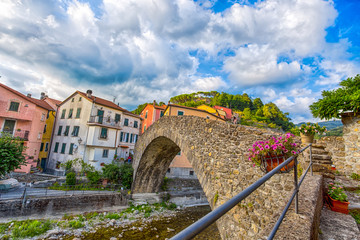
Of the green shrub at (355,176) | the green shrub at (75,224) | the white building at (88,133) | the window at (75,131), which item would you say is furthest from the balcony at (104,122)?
the green shrub at (355,176)

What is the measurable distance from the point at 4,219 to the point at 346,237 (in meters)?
13.3

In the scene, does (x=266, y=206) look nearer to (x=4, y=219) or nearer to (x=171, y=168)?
(x=4, y=219)

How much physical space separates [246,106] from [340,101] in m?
44.7

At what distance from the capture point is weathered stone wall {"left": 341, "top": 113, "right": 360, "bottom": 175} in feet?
20.8

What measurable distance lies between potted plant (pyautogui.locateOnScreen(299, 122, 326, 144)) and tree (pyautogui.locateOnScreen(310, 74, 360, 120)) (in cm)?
336

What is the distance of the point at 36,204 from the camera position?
9469mm

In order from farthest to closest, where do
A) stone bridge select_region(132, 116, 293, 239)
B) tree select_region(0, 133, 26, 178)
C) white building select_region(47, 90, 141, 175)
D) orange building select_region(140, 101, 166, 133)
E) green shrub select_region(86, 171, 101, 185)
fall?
orange building select_region(140, 101, 166, 133), white building select_region(47, 90, 141, 175), green shrub select_region(86, 171, 101, 185), tree select_region(0, 133, 26, 178), stone bridge select_region(132, 116, 293, 239)

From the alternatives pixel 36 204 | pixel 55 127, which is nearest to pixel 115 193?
pixel 36 204

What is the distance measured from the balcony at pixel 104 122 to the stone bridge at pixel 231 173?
10.7 metres

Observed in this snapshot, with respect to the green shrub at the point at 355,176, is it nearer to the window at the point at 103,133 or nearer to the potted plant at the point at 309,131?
the potted plant at the point at 309,131

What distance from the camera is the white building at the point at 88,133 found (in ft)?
53.3

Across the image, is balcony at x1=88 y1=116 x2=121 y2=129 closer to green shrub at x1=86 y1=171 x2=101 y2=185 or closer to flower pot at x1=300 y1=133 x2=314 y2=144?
green shrub at x1=86 y1=171 x2=101 y2=185

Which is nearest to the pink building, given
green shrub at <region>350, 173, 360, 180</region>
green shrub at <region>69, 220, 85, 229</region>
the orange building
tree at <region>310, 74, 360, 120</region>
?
green shrub at <region>69, 220, 85, 229</region>

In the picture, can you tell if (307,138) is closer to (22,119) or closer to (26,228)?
(26,228)
